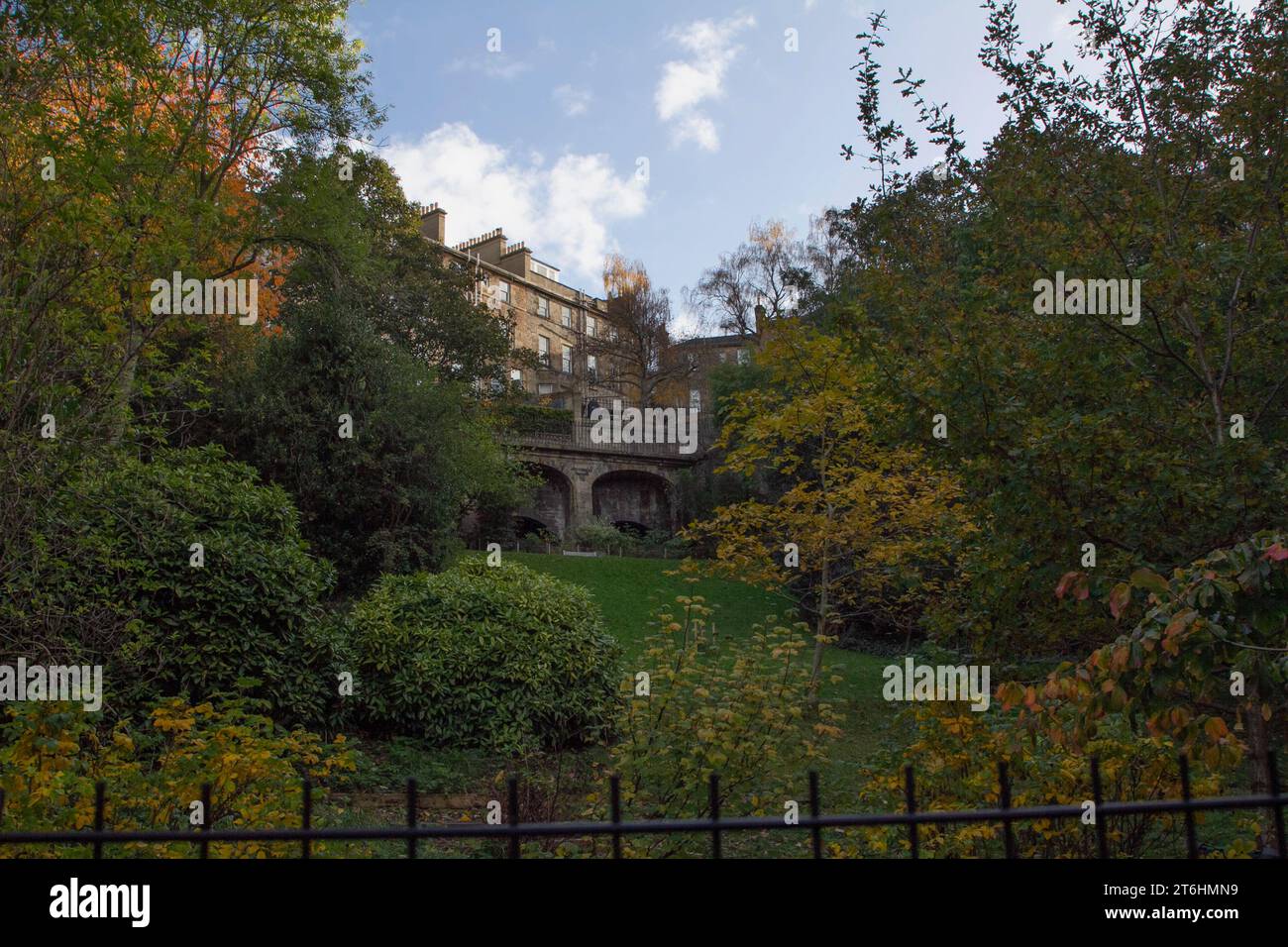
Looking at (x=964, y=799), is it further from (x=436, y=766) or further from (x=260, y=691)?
(x=260, y=691)

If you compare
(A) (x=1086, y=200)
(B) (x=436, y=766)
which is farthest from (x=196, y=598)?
(A) (x=1086, y=200)

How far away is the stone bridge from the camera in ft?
124

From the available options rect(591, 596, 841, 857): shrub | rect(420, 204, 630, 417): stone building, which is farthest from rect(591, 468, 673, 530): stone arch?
rect(591, 596, 841, 857): shrub

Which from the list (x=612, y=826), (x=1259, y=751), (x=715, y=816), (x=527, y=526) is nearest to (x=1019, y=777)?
(x=1259, y=751)

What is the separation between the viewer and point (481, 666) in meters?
10.2

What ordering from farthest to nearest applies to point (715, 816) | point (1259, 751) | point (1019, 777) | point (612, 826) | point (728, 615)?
point (728, 615), point (1019, 777), point (1259, 751), point (715, 816), point (612, 826)

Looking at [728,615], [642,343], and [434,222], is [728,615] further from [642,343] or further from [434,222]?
[434,222]

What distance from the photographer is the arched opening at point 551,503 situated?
1497 inches

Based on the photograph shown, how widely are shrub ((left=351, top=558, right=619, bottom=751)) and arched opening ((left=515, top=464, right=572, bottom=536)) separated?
1052 inches

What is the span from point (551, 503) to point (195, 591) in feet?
98.4

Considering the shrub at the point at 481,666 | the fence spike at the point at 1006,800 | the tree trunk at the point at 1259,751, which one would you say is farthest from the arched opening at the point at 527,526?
the fence spike at the point at 1006,800

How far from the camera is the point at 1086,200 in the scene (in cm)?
678

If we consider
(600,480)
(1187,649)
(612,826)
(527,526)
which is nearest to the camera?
(612,826)
